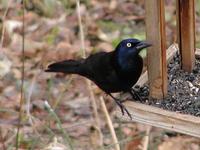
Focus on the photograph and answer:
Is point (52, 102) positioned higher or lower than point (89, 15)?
lower

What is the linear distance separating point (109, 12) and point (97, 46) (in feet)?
2.37

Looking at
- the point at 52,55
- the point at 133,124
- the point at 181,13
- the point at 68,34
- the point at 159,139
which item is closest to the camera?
the point at 181,13

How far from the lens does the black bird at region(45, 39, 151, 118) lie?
271cm

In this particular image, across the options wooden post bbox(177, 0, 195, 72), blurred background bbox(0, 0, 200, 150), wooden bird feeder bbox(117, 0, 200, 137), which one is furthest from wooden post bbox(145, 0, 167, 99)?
blurred background bbox(0, 0, 200, 150)

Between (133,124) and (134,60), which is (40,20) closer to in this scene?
(133,124)

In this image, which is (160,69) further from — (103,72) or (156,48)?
(103,72)

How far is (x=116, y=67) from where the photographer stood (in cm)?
280

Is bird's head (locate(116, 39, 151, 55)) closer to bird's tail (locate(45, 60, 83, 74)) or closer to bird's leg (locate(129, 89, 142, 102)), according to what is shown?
bird's leg (locate(129, 89, 142, 102))

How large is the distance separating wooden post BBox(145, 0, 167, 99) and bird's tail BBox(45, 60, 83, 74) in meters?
0.38

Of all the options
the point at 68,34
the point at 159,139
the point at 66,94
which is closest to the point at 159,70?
the point at 159,139

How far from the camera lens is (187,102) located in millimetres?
2727

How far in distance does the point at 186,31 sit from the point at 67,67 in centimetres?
54

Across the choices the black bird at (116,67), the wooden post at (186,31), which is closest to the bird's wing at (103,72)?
the black bird at (116,67)

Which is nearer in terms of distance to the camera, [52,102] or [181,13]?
[181,13]
